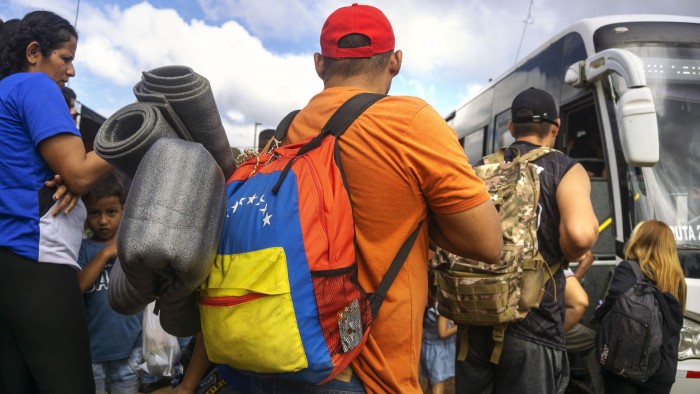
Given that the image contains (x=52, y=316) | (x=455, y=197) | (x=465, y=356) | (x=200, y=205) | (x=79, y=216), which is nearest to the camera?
(x=200, y=205)

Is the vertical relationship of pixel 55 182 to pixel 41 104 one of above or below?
below

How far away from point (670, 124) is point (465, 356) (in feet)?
8.58

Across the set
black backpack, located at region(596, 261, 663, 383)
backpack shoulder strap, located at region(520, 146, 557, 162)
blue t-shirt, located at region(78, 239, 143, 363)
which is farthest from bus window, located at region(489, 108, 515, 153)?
blue t-shirt, located at region(78, 239, 143, 363)

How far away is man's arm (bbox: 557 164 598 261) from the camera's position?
8.01 feet

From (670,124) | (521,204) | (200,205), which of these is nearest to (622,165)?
(670,124)

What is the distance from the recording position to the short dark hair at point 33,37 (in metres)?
2.45

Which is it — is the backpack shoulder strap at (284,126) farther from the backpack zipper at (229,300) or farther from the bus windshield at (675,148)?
the bus windshield at (675,148)

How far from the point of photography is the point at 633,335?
3.21 meters

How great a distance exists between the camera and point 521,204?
8.27 feet

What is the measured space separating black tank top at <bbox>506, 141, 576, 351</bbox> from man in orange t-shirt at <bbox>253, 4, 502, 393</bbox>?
124cm

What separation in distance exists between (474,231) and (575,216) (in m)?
1.24

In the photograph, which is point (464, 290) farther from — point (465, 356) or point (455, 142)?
point (455, 142)

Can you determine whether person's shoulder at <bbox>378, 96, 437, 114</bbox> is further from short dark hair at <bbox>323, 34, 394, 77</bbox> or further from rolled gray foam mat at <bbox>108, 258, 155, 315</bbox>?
rolled gray foam mat at <bbox>108, 258, 155, 315</bbox>

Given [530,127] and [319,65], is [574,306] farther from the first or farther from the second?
[319,65]
